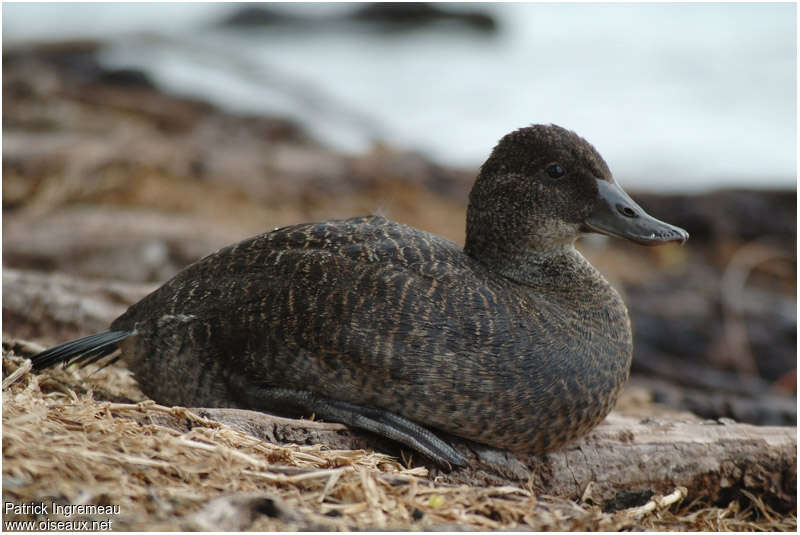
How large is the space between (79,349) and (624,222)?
81.8 inches

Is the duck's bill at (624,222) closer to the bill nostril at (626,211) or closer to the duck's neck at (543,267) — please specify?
the bill nostril at (626,211)

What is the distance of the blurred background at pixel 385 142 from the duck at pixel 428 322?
0.75 m

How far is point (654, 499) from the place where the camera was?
10.7 feet

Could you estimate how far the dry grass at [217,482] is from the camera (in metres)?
2.24

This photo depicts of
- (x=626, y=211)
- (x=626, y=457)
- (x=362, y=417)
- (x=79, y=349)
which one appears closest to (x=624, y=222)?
(x=626, y=211)

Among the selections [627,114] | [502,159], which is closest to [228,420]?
[502,159]

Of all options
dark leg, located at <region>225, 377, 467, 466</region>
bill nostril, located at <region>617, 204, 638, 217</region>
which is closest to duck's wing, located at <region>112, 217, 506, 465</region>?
dark leg, located at <region>225, 377, 467, 466</region>

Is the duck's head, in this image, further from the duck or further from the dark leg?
the dark leg

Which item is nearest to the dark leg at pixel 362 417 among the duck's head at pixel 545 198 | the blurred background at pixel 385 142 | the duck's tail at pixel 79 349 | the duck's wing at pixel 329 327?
the duck's wing at pixel 329 327

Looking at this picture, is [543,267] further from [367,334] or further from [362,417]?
[362,417]

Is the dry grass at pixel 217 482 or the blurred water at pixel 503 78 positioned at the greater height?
the blurred water at pixel 503 78

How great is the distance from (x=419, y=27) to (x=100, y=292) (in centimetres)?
1046

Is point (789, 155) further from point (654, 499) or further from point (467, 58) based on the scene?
point (654, 499)

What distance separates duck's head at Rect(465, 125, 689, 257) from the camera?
344 cm
